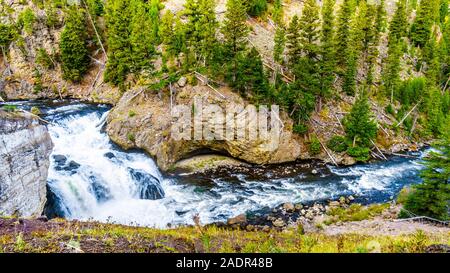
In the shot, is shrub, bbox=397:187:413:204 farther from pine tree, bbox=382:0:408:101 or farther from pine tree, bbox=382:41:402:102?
pine tree, bbox=382:0:408:101

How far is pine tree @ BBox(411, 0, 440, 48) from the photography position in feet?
202

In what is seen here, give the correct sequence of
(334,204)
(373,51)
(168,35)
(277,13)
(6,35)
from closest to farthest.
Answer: (334,204), (168,35), (373,51), (6,35), (277,13)

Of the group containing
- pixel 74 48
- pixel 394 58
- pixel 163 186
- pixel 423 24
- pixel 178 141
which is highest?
pixel 423 24

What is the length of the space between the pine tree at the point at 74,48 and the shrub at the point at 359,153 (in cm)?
3782

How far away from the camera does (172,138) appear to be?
34750mm

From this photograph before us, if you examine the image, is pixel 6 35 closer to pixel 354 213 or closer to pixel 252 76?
pixel 252 76

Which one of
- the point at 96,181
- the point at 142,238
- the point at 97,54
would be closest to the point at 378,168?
the point at 96,181

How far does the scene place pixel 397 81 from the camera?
158ft

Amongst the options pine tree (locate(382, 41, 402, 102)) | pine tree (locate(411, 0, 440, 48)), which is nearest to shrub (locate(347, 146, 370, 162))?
pine tree (locate(382, 41, 402, 102))

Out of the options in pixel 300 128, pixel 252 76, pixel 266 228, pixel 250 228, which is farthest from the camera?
pixel 300 128

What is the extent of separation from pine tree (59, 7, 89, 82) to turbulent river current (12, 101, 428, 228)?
13.0m

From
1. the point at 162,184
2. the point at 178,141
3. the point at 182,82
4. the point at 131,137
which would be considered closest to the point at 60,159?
the point at 131,137

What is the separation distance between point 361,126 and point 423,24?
35.5 m

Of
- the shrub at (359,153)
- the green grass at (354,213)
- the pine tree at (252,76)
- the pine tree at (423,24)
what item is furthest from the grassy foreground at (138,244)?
the pine tree at (423,24)
